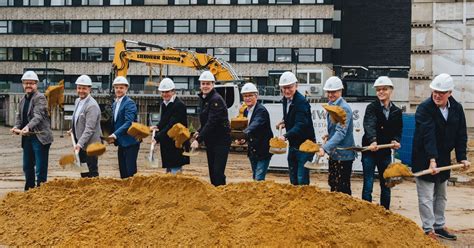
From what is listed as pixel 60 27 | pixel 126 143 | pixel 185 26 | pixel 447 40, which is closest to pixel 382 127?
pixel 126 143

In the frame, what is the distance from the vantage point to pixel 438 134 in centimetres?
739

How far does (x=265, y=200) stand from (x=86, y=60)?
50112mm

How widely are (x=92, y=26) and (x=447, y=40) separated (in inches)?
1216

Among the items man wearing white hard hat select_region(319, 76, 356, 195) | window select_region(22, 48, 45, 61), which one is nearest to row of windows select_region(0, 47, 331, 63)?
window select_region(22, 48, 45, 61)

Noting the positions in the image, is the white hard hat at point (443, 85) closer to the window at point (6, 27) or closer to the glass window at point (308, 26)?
the glass window at point (308, 26)

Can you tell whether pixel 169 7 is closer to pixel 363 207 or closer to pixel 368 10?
→ pixel 368 10

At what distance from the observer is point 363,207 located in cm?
656

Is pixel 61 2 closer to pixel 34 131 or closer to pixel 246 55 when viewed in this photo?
pixel 246 55

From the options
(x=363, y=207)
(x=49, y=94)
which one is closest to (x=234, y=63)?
(x=49, y=94)

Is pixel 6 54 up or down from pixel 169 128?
up

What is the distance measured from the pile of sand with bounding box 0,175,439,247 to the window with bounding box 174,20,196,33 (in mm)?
45958

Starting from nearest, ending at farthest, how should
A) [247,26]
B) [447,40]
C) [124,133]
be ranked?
[124,133], [447,40], [247,26]

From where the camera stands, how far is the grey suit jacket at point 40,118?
9.17 metres

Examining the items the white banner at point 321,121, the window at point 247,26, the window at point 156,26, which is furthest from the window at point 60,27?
the white banner at point 321,121
